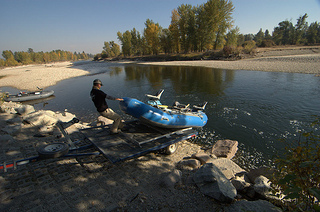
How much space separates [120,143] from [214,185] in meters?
3.24

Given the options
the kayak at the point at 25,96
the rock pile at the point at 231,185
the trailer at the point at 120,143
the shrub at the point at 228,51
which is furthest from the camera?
the shrub at the point at 228,51

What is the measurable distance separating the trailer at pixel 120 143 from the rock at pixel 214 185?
192 cm

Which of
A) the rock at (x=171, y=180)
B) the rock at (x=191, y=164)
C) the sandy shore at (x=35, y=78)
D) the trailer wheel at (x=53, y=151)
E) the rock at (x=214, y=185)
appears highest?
the sandy shore at (x=35, y=78)

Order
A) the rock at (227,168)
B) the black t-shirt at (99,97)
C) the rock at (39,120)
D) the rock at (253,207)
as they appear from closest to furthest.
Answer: the rock at (253,207) → the rock at (227,168) → the black t-shirt at (99,97) → the rock at (39,120)

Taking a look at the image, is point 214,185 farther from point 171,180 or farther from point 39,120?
point 39,120

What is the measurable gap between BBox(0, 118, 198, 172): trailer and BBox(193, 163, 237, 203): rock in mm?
1917

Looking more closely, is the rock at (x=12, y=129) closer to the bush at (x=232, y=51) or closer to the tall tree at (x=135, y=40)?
the bush at (x=232, y=51)

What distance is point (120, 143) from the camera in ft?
17.7

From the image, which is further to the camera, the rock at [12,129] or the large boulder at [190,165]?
the rock at [12,129]

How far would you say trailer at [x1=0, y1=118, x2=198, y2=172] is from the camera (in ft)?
14.2

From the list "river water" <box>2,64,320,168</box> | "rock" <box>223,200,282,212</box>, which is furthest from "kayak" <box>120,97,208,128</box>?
"rock" <box>223,200,282,212</box>

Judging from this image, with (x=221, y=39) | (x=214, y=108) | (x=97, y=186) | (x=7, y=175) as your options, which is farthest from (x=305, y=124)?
(x=221, y=39)

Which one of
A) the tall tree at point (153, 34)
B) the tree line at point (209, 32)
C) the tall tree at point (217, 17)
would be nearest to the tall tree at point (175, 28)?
the tree line at point (209, 32)

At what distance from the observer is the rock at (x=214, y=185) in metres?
3.36
